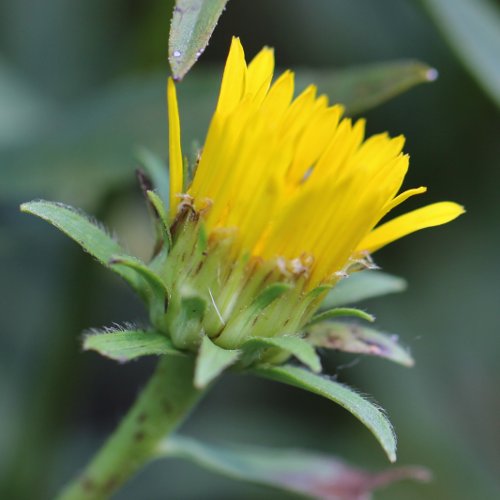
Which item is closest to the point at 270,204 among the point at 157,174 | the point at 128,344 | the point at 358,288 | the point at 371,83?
the point at 128,344

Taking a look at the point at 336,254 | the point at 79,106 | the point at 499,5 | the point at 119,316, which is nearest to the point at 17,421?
the point at 119,316

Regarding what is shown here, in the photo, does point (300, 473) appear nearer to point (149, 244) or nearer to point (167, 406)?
point (167, 406)

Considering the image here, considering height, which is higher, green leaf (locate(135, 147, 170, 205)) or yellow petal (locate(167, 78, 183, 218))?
yellow petal (locate(167, 78, 183, 218))

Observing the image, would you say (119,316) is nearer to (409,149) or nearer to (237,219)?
(409,149)

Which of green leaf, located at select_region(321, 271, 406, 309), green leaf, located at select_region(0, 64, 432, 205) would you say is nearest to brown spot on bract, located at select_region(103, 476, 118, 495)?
green leaf, located at select_region(321, 271, 406, 309)

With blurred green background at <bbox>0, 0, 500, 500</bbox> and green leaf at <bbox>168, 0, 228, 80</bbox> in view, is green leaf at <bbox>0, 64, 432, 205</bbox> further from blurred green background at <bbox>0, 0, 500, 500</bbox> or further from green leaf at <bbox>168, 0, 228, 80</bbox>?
green leaf at <bbox>168, 0, 228, 80</bbox>

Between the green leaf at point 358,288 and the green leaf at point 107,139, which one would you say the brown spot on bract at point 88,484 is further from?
the green leaf at point 107,139

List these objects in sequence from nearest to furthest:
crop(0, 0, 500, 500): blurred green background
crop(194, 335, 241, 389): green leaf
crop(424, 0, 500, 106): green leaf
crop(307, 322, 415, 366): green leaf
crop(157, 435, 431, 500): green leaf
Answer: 1. crop(194, 335, 241, 389): green leaf
2. crop(307, 322, 415, 366): green leaf
3. crop(157, 435, 431, 500): green leaf
4. crop(424, 0, 500, 106): green leaf
5. crop(0, 0, 500, 500): blurred green background
